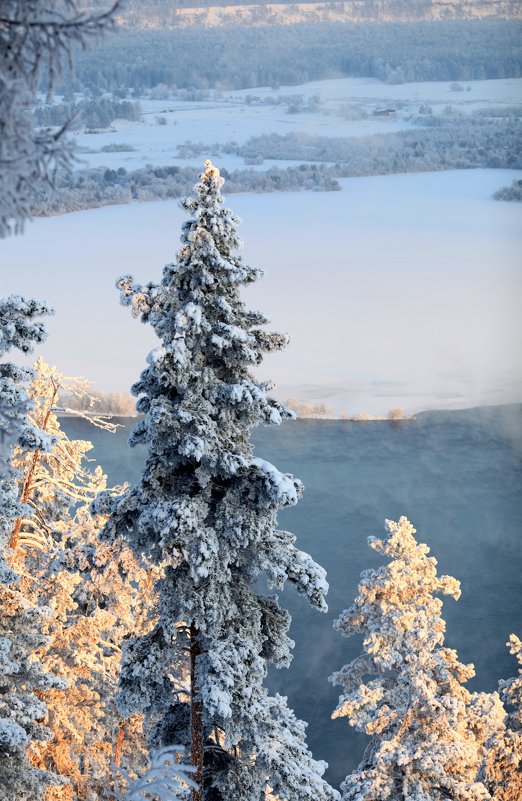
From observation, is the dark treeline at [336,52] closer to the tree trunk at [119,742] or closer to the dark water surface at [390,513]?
the dark water surface at [390,513]

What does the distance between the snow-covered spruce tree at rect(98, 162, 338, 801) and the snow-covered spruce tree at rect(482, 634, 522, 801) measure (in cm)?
832

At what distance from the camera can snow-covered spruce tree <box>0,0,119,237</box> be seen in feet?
15.8

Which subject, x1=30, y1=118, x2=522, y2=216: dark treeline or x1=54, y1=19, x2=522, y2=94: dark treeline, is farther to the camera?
x1=54, y1=19, x2=522, y2=94: dark treeline

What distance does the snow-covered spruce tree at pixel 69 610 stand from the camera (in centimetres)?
1520

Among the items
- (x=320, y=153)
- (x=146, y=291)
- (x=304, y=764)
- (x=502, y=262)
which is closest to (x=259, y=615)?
(x=304, y=764)

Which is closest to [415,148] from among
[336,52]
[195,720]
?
[336,52]

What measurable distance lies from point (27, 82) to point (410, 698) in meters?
13.1

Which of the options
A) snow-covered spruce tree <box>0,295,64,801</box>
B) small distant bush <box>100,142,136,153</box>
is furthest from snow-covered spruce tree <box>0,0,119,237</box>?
small distant bush <box>100,142,136,153</box>

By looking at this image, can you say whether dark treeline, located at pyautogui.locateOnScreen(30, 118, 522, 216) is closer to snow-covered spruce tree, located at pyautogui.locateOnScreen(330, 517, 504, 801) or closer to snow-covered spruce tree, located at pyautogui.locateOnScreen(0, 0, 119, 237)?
snow-covered spruce tree, located at pyautogui.locateOnScreen(330, 517, 504, 801)

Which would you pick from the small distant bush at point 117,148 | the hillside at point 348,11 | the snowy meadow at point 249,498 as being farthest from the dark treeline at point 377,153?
the hillside at point 348,11

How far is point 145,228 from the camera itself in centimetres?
11412

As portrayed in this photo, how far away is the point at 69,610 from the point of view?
1617 centimetres

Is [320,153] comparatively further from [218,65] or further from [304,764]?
[304,764]

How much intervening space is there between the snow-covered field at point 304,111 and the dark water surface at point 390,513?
73622 mm
